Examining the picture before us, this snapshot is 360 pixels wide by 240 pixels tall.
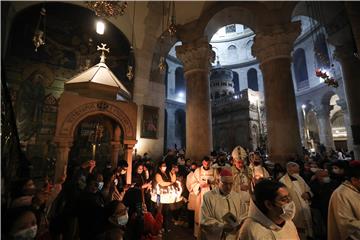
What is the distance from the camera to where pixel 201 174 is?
5430 mm

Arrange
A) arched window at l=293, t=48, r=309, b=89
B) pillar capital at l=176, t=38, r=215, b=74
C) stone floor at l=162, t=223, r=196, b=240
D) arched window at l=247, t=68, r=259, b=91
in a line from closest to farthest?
stone floor at l=162, t=223, r=196, b=240, pillar capital at l=176, t=38, r=215, b=74, arched window at l=293, t=48, r=309, b=89, arched window at l=247, t=68, r=259, b=91

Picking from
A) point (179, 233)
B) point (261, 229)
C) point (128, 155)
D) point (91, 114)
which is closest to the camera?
point (261, 229)

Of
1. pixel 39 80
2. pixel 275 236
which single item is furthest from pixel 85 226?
Answer: pixel 39 80

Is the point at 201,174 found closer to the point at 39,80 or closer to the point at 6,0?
the point at 39,80

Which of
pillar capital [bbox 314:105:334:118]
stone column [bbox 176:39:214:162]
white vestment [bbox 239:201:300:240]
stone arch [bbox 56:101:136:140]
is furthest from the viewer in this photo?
pillar capital [bbox 314:105:334:118]

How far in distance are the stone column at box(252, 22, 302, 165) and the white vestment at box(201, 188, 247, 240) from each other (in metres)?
5.12

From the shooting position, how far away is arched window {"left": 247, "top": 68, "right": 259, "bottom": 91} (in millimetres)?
26059

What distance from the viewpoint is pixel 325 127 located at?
19.0 metres

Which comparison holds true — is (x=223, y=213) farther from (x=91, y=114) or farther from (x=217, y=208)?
(x=91, y=114)

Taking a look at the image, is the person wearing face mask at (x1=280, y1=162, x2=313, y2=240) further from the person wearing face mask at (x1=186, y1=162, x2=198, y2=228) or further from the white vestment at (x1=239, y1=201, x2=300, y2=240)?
the white vestment at (x1=239, y1=201, x2=300, y2=240)

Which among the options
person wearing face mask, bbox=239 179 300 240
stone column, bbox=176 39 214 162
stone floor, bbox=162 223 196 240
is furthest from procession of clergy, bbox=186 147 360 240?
stone column, bbox=176 39 214 162

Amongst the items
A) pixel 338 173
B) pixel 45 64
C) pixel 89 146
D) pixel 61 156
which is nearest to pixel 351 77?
pixel 338 173

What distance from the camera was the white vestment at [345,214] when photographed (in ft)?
8.18

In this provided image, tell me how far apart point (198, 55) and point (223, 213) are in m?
7.78
